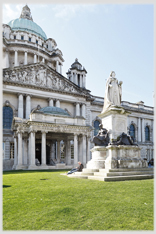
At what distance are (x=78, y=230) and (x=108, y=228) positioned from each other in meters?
0.65

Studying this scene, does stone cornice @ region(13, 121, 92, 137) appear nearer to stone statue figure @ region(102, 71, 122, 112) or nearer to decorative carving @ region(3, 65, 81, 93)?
decorative carving @ region(3, 65, 81, 93)

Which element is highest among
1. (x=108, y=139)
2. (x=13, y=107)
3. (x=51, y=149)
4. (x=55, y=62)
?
(x=55, y=62)

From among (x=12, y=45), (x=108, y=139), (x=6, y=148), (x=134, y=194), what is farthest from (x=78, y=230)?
(x=12, y=45)

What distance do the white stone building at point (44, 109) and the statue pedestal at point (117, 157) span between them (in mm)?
11840

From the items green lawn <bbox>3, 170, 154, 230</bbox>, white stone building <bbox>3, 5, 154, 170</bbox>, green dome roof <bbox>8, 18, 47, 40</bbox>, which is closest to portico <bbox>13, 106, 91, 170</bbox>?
white stone building <bbox>3, 5, 154, 170</bbox>

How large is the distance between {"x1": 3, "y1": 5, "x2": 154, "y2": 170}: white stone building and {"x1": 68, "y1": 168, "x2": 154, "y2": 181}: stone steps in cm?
1239

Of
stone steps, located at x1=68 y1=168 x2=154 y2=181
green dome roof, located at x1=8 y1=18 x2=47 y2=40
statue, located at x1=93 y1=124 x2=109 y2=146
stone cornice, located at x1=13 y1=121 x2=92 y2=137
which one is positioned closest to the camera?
stone steps, located at x1=68 y1=168 x2=154 y2=181

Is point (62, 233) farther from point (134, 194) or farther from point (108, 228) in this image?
point (134, 194)

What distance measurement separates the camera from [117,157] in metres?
12.1

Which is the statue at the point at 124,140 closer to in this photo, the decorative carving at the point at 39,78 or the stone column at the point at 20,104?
the stone column at the point at 20,104

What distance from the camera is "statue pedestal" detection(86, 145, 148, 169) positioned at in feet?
38.8

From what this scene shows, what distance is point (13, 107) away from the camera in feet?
133

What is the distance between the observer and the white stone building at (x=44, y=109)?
29953 millimetres

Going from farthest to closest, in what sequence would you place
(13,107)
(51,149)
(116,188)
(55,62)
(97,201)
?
(55,62) < (13,107) < (51,149) < (116,188) < (97,201)
